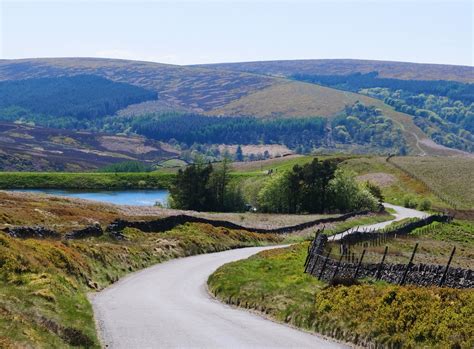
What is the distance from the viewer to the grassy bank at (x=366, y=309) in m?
26.2

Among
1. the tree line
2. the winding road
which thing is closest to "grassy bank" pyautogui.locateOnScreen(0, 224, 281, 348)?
the winding road

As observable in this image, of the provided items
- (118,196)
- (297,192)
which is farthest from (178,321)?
(118,196)

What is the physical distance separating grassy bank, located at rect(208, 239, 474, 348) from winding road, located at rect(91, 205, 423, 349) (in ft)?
3.18

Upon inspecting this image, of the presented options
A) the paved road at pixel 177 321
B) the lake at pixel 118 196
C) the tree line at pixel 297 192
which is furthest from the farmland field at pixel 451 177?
the paved road at pixel 177 321

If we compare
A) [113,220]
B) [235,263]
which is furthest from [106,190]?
[235,263]

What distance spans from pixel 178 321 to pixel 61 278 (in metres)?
7.96

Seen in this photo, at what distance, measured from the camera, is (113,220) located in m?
67.1

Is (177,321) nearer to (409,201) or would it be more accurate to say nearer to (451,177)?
(409,201)

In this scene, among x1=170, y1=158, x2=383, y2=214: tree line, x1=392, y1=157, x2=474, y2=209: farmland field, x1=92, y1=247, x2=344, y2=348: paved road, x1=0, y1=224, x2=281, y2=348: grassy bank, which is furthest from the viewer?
x1=392, y1=157, x2=474, y2=209: farmland field

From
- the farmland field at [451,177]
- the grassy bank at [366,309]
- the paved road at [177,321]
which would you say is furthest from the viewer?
the farmland field at [451,177]

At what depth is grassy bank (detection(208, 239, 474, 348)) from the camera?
85.9ft

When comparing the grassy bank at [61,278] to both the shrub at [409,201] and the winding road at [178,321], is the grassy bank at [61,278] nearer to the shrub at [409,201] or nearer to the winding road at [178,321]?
the winding road at [178,321]

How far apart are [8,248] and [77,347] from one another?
42.4 ft

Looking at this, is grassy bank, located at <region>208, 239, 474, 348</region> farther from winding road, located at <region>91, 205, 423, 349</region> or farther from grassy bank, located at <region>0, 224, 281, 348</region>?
grassy bank, located at <region>0, 224, 281, 348</region>
